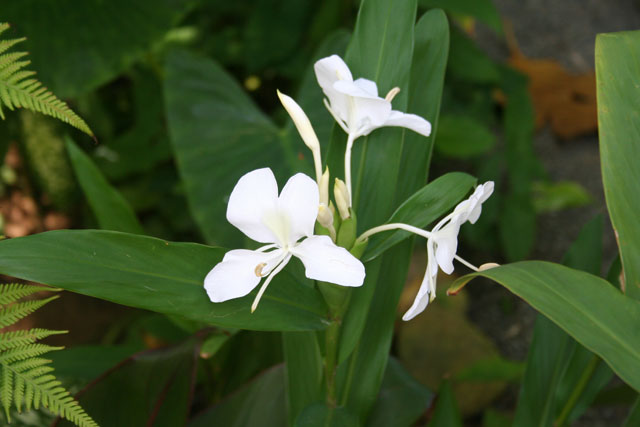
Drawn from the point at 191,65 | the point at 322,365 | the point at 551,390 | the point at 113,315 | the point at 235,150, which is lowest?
the point at 113,315

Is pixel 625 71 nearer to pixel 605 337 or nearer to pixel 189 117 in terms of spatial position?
pixel 605 337

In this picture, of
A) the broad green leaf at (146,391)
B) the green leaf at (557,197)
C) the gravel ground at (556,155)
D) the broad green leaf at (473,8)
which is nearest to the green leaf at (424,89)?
the broad green leaf at (146,391)

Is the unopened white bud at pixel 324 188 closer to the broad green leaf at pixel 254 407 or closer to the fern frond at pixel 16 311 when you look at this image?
the fern frond at pixel 16 311

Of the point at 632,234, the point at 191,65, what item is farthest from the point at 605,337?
the point at 191,65

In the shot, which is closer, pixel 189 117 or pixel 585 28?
pixel 189 117

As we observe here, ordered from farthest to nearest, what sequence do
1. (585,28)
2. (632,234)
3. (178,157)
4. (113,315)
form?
(585,28) < (113,315) < (178,157) < (632,234)

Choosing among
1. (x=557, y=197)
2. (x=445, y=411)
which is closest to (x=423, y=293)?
(x=445, y=411)

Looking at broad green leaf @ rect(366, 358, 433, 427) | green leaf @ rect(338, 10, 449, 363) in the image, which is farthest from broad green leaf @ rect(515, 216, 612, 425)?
green leaf @ rect(338, 10, 449, 363)
